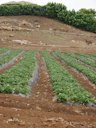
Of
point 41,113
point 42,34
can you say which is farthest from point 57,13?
point 41,113

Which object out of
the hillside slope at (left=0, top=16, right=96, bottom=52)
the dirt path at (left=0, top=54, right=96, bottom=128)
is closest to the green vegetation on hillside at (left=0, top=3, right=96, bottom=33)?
the hillside slope at (left=0, top=16, right=96, bottom=52)

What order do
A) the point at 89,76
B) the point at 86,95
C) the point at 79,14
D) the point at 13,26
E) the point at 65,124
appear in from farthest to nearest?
the point at 79,14 < the point at 13,26 < the point at 89,76 < the point at 86,95 < the point at 65,124

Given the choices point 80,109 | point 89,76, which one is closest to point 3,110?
point 80,109

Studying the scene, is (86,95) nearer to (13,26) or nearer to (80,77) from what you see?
(80,77)

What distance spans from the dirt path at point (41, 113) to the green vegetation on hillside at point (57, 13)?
6149 cm

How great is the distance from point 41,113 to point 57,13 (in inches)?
2684

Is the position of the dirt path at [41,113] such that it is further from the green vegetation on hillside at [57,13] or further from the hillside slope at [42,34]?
the green vegetation on hillside at [57,13]

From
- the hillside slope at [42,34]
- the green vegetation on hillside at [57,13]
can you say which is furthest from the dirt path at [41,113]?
the green vegetation on hillside at [57,13]

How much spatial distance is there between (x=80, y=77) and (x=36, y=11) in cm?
5581

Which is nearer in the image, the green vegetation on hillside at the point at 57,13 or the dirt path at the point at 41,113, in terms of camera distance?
the dirt path at the point at 41,113

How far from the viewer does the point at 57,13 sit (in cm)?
7981

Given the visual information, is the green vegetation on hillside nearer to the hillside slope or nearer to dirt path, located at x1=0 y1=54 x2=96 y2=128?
the hillside slope

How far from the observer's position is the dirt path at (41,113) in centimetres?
1098

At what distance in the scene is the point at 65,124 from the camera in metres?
11.4
